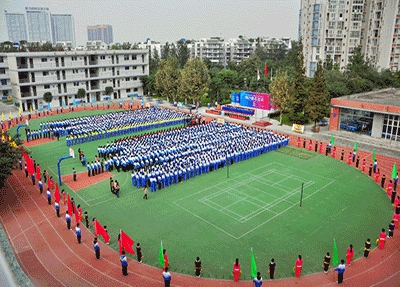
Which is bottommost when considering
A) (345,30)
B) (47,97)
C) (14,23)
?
(47,97)

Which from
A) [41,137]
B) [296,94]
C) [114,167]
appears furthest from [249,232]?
[41,137]

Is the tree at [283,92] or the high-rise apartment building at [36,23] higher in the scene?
the high-rise apartment building at [36,23]

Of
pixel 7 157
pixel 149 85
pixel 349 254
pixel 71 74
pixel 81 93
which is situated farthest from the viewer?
pixel 149 85

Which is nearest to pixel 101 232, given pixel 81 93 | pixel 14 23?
pixel 14 23

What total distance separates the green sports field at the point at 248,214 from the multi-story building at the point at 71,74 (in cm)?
2489

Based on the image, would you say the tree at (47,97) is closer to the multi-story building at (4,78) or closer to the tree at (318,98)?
the multi-story building at (4,78)

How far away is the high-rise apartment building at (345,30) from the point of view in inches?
2094

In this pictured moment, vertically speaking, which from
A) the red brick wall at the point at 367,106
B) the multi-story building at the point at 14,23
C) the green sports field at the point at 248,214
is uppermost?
the multi-story building at the point at 14,23

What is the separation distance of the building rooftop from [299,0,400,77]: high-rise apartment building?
77.8ft

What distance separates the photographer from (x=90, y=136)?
2769cm

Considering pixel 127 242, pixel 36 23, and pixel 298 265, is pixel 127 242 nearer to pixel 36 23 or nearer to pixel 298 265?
pixel 298 265

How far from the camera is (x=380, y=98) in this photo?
29.3 m

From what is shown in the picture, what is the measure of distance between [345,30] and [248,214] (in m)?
52.8

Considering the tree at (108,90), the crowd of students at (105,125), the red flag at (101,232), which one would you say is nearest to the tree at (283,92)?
the crowd of students at (105,125)
